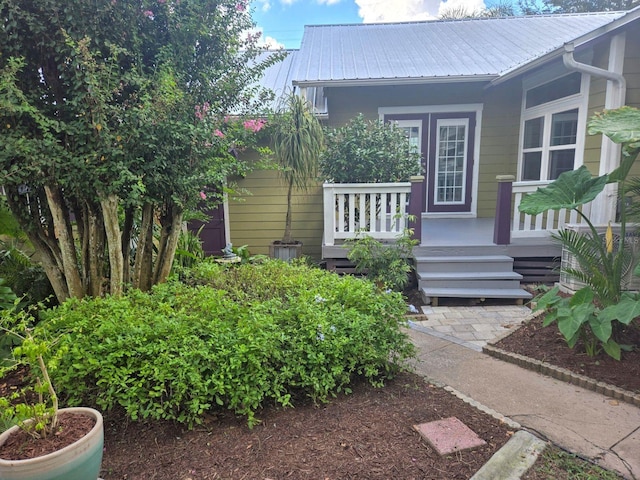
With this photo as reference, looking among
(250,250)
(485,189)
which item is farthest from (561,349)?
(250,250)

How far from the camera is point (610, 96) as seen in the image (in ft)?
15.5

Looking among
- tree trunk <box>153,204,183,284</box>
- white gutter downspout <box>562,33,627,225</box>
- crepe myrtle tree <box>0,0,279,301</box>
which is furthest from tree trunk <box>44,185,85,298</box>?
white gutter downspout <box>562,33,627,225</box>

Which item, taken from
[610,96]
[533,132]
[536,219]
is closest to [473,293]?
[536,219]

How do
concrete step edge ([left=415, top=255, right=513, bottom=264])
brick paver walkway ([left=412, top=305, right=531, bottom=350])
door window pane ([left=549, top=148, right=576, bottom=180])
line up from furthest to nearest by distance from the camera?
1. door window pane ([left=549, top=148, right=576, bottom=180])
2. concrete step edge ([left=415, top=255, right=513, bottom=264])
3. brick paver walkway ([left=412, top=305, right=531, bottom=350])

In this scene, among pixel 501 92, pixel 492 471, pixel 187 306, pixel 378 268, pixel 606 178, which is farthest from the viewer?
pixel 501 92

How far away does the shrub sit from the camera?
561cm

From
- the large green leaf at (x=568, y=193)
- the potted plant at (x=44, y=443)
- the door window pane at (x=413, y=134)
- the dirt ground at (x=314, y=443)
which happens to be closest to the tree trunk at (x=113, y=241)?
the dirt ground at (x=314, y=443)

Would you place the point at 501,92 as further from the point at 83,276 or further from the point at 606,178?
the point at 83,276

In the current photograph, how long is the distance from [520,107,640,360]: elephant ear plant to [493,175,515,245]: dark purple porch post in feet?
5.85

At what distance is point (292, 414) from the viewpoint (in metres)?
2.31

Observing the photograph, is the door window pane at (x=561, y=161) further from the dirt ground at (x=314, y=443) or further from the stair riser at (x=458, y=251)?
the dirt ground at (x=314, y=443)

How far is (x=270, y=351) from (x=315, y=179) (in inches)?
170

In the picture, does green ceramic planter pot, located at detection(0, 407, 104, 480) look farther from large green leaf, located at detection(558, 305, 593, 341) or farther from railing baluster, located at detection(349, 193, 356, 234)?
railing baluster, located at detection(349, 193, 356, 234)

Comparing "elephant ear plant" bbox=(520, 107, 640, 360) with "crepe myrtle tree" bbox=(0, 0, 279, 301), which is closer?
"crepe myrtle tree" bbox=(0, 0, 279, 301)
